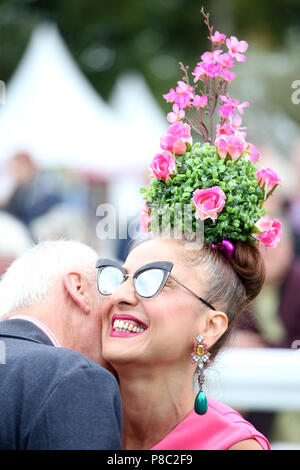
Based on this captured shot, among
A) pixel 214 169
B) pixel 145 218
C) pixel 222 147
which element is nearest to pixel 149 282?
pixel 145 218

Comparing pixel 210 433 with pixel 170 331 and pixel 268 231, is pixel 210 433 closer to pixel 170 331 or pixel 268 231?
pixel 170 331

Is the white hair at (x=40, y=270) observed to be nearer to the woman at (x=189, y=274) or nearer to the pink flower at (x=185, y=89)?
the woman at (x=189, y=274)

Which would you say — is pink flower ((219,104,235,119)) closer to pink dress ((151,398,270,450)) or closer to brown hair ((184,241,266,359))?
brown hair ((184,241,266,359))

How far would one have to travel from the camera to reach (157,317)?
2.72m

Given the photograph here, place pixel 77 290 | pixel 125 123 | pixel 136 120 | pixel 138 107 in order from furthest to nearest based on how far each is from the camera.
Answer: pixel 138 107 < pixel 136 120 < pixel 125 123 < pixel 77 290

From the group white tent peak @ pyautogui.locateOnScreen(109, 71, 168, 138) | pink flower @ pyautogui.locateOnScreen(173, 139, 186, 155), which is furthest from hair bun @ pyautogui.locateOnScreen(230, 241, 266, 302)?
white tent peak @ pyautogui.locateOnScreen(109, 71, 168, 138)

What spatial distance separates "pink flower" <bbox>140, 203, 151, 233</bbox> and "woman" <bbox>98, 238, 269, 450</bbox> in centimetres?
12

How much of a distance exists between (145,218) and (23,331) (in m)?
0.85

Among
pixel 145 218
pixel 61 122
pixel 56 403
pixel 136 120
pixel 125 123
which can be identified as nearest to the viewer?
pixel 56 403

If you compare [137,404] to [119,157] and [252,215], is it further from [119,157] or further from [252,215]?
[119,157]

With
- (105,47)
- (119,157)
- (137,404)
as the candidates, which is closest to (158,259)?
(137,404)

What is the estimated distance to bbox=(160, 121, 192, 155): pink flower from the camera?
9.50 ft
